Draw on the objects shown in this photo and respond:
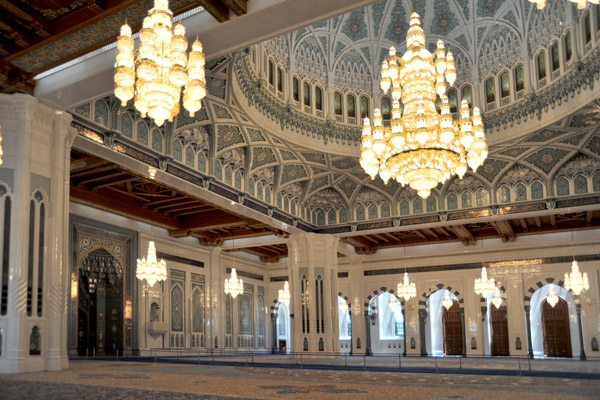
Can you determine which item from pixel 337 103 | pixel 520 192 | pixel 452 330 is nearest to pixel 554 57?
pixel 520 192

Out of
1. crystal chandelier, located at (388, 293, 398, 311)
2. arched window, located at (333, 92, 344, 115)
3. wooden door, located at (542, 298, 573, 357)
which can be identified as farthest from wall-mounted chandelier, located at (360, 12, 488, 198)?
wooden door, located at (542, 298, 573, 357)

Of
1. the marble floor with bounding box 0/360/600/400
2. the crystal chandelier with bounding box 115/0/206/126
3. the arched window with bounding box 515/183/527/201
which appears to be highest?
the arched window with bounding box 515/183/527/201

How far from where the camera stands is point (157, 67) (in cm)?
505

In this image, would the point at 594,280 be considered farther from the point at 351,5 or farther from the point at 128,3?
the point at 128,3

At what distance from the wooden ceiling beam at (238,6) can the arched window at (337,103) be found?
836 centimetres

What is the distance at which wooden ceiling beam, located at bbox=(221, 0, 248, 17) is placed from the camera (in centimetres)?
662

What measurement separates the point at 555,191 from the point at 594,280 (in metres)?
4.77

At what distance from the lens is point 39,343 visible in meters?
7.96

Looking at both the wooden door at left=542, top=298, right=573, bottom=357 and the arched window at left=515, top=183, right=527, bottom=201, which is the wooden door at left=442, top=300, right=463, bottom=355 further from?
the arched window at left=515, top=183, right=527, bottom=201

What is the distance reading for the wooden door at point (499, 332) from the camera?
66.7ft

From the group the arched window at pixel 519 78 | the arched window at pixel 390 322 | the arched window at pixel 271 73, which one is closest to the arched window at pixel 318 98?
the arched window at pixel 271 73

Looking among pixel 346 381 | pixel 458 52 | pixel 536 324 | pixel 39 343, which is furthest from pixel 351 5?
pixel 536 324

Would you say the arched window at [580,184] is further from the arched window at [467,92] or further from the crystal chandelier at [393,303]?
the crystal chandelier at [393,303]

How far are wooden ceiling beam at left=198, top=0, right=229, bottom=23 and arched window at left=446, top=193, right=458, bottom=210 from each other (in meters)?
10.9
